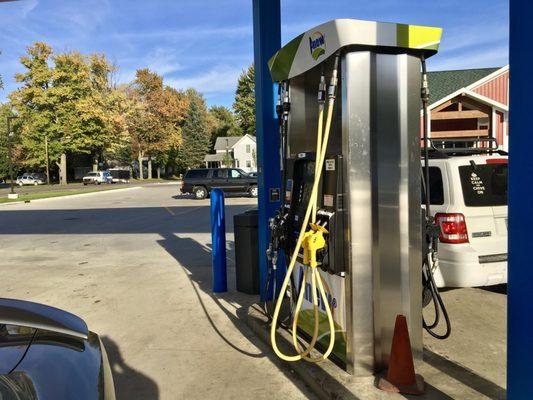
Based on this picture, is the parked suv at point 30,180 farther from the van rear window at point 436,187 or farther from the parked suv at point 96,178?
the van rear window at point 436,187

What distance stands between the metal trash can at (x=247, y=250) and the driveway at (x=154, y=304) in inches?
8.7

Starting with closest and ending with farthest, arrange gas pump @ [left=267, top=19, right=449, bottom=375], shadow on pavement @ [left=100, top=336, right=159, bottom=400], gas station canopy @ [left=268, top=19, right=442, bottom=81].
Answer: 1. gas station canopy @ [left=268, top=19, right=442, bottom=81]
2. gas pump @ [left=267, top=19, right=449, bottom=375]
3. shadow on pavement @ [left=100, top=336, right=159, bottom=400]

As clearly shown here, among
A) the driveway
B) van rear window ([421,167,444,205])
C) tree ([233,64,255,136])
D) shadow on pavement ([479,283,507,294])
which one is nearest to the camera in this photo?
the driveway

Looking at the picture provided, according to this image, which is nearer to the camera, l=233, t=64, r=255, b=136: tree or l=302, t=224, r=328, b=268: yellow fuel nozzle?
l=302, t=224, r=328, b=268: yellow fuel nozzle

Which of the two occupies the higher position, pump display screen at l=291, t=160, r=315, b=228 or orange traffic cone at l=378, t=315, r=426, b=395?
pump display screen at l=291, t=160, r=315, b=228

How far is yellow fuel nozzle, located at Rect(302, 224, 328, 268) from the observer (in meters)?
3.43

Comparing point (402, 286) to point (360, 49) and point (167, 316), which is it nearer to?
point (360, 49)

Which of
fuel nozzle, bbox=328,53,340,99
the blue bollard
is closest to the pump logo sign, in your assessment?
fuel nozzle, bbox=328,53,340,99

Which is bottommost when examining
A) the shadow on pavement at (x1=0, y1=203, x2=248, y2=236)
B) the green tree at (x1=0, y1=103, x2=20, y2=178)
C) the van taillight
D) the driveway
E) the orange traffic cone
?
the driveway

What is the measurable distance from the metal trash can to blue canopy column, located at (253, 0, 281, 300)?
0.60m

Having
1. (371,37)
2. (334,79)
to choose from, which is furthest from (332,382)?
(371,37)

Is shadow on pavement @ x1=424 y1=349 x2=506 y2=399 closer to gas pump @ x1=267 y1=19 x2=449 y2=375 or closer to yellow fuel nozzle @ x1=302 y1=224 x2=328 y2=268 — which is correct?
gas pump @ x1=267 y1=19 x2=449 y2=375

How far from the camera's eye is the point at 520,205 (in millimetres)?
2240

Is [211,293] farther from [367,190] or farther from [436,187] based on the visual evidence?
[367,190]
